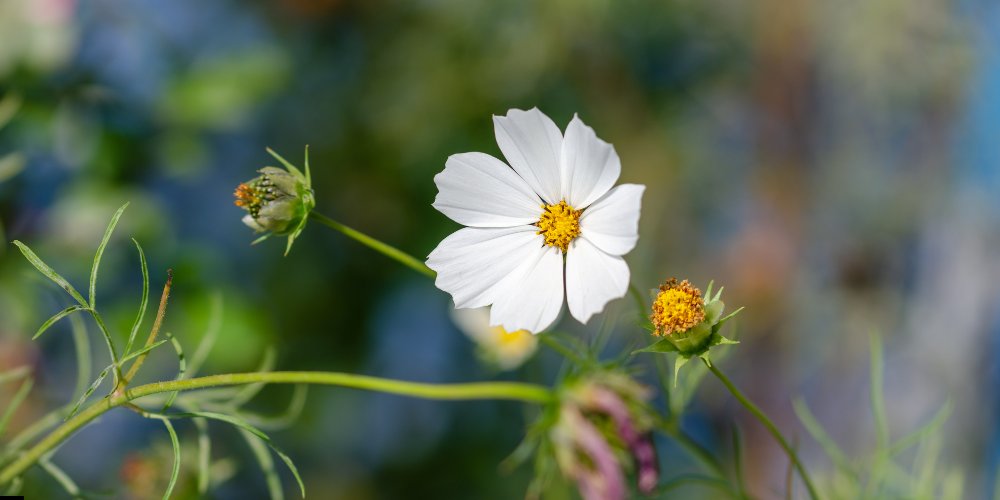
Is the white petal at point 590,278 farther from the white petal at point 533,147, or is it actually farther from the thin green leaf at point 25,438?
the thin green leaf at point 25,438

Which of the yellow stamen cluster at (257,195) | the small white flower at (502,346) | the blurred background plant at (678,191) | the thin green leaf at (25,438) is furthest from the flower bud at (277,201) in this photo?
the blurred background plant at (678,191)

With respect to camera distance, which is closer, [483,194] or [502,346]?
[483,194]

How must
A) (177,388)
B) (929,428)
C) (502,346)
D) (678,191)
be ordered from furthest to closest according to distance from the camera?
(678,191), (502,346), (929,428), (177,388)

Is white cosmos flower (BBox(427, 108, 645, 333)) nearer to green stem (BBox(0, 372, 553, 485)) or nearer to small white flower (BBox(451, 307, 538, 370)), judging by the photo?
green stem (BBox(0, 372, 553, 485))

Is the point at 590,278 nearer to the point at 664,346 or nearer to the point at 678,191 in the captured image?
the point at 664,346

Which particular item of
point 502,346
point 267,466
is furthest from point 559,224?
point 502,346

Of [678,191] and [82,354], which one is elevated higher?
[678,191]

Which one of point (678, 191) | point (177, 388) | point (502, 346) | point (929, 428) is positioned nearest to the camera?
point (177, 388)

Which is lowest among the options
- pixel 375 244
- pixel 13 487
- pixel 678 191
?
pixel 13 487
